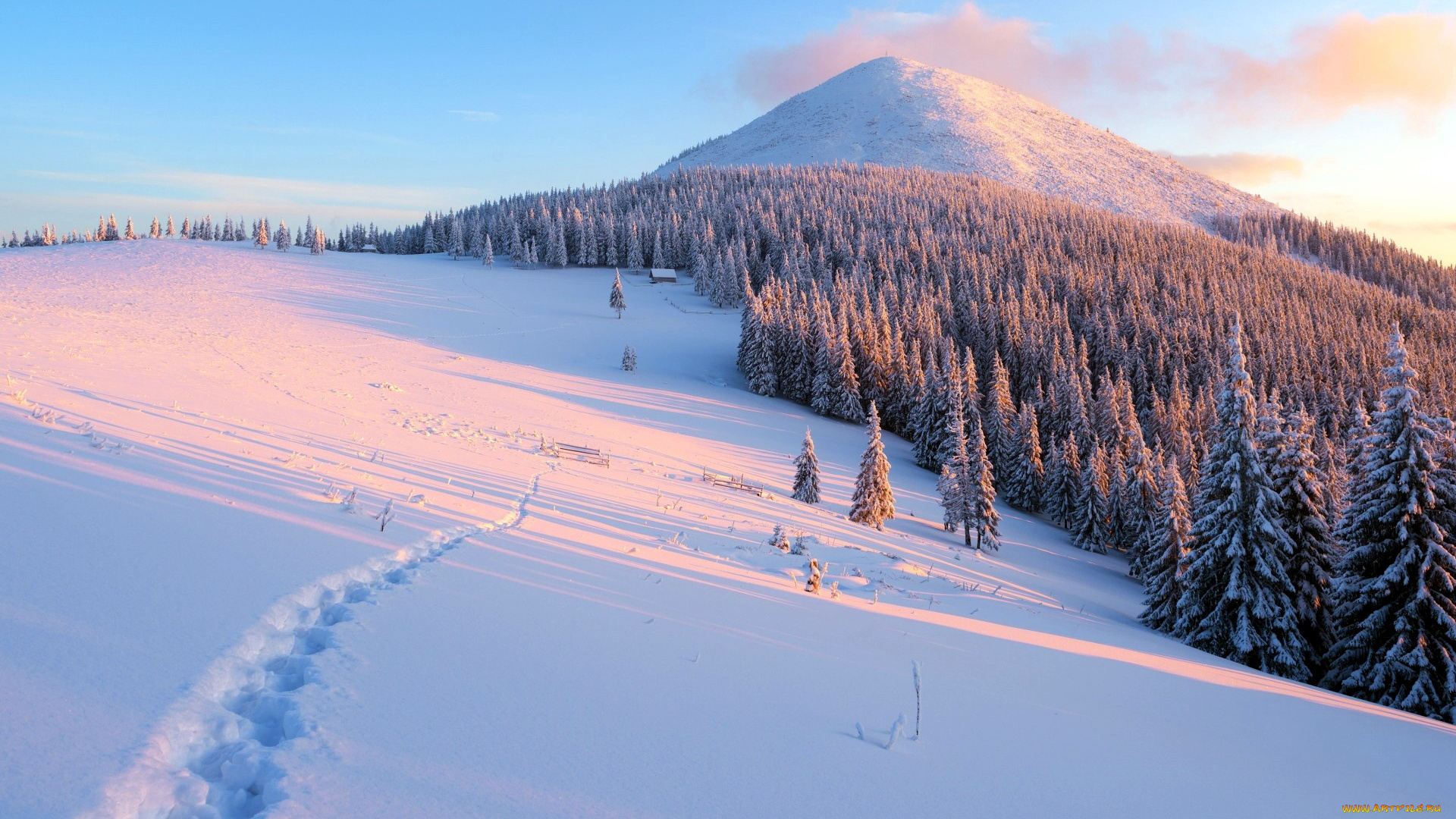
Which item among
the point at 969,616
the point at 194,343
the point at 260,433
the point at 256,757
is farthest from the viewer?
the point at 194,343

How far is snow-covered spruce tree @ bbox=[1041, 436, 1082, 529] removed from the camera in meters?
50.2

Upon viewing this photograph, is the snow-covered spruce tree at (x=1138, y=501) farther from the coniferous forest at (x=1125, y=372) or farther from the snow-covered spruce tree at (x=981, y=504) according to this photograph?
the snow-covered spruce tree at (x=981, y=504)

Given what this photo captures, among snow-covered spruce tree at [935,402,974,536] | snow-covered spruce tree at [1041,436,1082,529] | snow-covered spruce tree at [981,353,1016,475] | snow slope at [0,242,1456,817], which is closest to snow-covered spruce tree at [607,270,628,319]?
snow-covered spruce tree at [981,353,1016,475]

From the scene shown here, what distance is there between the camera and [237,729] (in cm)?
426

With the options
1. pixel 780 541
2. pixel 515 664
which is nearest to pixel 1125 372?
pixel 780 541

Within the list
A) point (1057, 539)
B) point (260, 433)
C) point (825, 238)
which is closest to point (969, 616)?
point (260, 433)

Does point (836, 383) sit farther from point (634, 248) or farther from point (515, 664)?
point (634, 248)

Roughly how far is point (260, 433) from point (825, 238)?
12744cm

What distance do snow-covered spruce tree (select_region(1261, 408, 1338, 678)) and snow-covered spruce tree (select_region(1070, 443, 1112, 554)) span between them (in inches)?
928

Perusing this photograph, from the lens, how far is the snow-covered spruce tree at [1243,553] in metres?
21.4

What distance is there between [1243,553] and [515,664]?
24.7 metres

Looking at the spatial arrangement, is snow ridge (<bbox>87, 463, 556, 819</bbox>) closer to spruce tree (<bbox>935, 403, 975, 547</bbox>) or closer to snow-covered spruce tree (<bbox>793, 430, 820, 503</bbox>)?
snow-covered spruce tree (<bbox>793, 430, 820, 503</bbox>)

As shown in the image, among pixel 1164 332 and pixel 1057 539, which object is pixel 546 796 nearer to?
pixel 1057 539

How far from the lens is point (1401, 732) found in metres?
9.63
